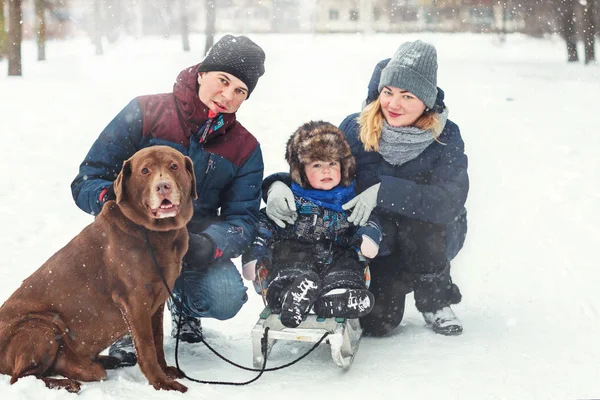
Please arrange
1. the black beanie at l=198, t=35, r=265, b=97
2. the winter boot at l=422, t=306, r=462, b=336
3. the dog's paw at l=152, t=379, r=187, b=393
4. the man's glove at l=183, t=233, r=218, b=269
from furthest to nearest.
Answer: the winter boot at l=422, t=306, r=462, b=336, the black beanie at l=198, t=35, r=265, b=97, the man's glove at l=183, t=233, r=218, b=269, the dog's paw at l=152, t=379, r=187, b=393

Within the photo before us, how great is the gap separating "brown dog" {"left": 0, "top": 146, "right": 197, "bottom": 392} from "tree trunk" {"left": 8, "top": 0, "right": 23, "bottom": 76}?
45.1 feet

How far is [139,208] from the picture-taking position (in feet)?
9.35

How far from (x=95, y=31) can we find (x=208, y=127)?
24.7m

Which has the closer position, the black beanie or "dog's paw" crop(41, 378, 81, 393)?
"dog's paw" crop(41, 378, 81, 393)

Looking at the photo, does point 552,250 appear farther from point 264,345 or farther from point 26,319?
point 26,319

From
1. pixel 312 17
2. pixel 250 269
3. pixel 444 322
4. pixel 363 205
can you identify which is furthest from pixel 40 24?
pixel 312 17

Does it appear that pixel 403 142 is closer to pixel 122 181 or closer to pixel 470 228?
pixel 122 181

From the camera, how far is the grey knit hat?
3.93 meters

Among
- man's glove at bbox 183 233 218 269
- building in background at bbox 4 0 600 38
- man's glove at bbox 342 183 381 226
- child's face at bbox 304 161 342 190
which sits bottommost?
man's glove at bbox 183 233 218 269

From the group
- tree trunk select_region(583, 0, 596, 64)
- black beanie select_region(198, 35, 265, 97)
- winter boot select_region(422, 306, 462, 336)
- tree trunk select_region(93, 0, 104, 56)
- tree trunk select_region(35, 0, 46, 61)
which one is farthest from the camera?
tree trunk select_region(93, 0, 104, 56)

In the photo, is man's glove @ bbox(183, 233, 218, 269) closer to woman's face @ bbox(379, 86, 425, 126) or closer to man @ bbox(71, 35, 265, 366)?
man @ bbox(71, 35, 265, 366)

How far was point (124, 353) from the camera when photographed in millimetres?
3404

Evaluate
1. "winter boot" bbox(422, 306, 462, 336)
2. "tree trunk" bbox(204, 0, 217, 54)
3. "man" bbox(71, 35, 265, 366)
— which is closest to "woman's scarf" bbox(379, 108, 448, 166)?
"man" bbox(71, 35, 265, 366)

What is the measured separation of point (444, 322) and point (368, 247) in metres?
0.74
